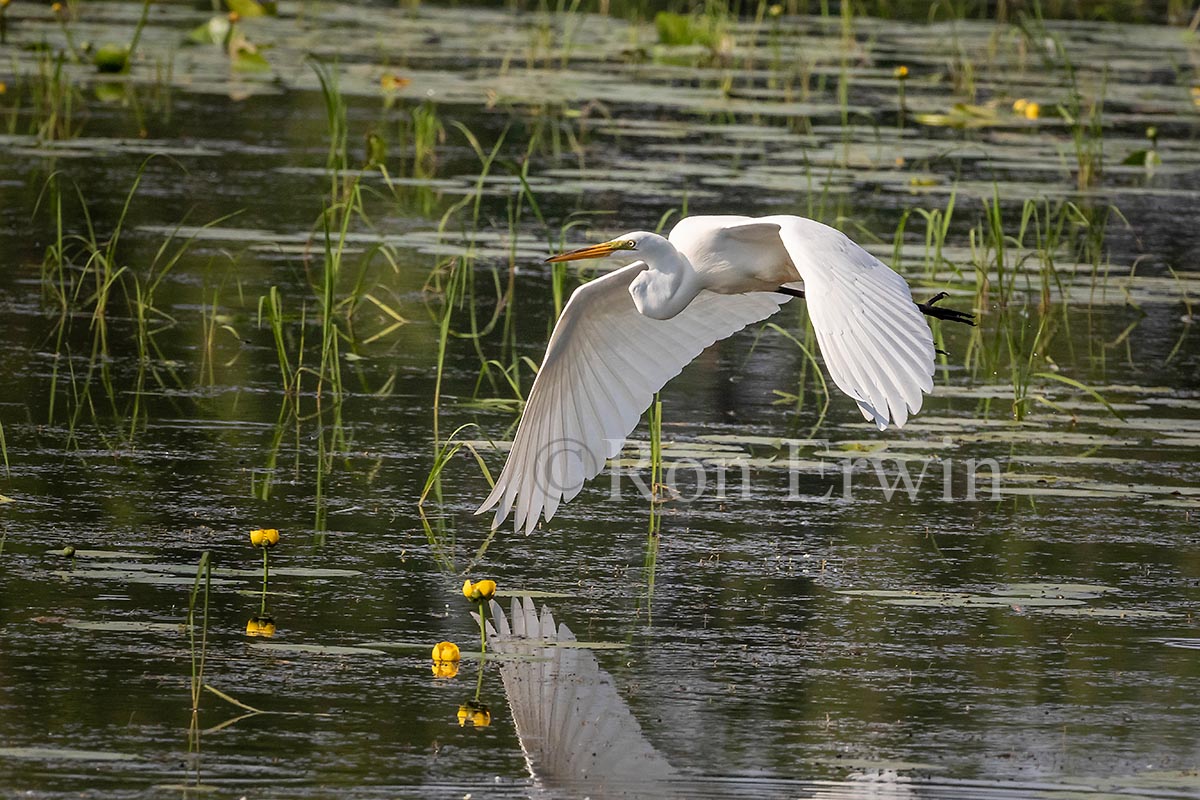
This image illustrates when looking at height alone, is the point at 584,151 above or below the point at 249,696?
above

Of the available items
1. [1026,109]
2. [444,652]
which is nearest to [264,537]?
[444,652]

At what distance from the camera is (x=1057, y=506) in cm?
648

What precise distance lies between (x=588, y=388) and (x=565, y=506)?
17.7 inches

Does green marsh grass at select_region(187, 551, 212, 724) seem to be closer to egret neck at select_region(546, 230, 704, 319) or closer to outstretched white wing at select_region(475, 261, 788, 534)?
outstretched white wing at select_region(475, 261, 788, 534)

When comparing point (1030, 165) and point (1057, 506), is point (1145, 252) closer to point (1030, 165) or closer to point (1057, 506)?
point (1030, 165)

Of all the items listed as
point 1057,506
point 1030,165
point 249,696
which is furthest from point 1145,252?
point 249,696

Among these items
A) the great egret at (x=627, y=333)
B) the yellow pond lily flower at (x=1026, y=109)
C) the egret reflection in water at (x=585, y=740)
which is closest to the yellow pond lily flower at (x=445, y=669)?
the egret reflection in water at (x=585, y=740)

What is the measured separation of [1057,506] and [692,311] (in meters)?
1.34

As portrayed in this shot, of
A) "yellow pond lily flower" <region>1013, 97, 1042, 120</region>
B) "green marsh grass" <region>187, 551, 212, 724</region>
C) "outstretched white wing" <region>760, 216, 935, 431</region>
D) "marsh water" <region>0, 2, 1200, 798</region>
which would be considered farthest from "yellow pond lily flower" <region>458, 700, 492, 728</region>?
"yellow pond lily flower" <region>1013, 97, 1042, 120</region>

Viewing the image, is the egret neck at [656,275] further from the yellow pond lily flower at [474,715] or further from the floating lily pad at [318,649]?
the yellow pond lily flower at [474,715]

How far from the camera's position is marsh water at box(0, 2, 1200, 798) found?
13.9 ft

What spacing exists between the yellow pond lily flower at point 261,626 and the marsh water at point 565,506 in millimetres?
12

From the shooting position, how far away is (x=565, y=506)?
6379 millimetres

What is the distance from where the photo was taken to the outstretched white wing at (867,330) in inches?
175
